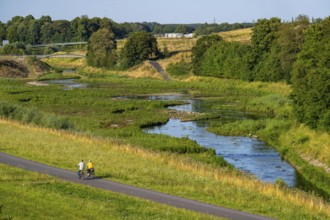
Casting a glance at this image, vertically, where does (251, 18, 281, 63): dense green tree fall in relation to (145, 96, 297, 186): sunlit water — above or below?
above

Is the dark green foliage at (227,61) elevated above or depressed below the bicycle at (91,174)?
below

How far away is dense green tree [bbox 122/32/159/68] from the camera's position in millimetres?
163875

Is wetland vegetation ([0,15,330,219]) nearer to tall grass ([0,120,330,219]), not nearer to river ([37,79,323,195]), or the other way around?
tall grass ([0,120,330,219])

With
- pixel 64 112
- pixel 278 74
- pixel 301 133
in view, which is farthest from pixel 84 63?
pixel 301 133

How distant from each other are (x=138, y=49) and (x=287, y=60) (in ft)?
223

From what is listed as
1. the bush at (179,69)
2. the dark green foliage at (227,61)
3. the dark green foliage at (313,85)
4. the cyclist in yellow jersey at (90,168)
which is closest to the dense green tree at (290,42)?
the dark green foliage at (227,61)

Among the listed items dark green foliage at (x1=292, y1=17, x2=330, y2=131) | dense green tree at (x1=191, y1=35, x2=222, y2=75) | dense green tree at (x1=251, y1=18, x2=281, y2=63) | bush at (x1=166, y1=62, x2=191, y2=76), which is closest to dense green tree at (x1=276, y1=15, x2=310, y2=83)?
dense green tree at (x1=251, y1=18, x2=281, y2=63)

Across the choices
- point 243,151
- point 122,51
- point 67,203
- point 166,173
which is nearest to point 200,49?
point 122,51

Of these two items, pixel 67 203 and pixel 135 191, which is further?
pixel 135 191

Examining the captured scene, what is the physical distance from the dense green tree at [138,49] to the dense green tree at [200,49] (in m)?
19.5

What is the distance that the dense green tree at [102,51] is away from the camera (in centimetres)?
17462

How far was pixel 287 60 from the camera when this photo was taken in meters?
103

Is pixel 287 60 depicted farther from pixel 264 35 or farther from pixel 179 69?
pixel 179 69

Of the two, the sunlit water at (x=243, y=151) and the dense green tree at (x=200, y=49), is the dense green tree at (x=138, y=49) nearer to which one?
the dense green tree at (x=200, y=49)
